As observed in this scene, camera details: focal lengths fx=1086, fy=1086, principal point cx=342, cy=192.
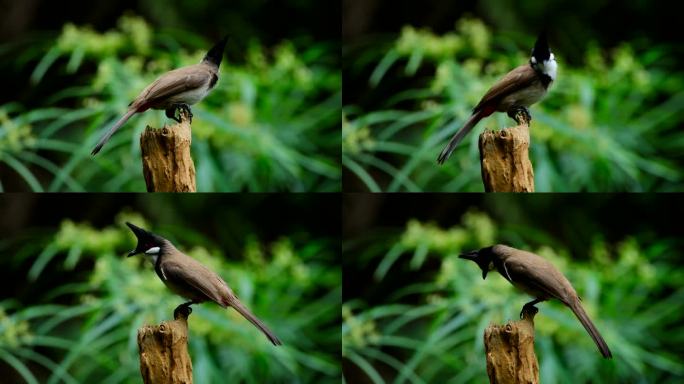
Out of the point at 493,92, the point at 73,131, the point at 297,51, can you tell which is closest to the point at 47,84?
the point at 73,131

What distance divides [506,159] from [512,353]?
583mm

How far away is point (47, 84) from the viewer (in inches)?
160

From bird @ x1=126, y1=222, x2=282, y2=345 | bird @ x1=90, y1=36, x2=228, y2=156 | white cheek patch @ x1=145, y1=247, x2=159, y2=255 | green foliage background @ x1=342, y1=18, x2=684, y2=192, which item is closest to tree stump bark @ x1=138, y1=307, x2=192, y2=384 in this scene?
bird @ x1=126, y1=222, x2=282, y2=345

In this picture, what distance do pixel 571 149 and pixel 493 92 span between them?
27.9 inches

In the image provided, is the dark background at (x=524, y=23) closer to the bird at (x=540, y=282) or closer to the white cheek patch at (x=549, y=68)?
the white cheek patch at (x=549, y=68)

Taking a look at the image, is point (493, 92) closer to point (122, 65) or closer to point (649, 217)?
point (649, 217)

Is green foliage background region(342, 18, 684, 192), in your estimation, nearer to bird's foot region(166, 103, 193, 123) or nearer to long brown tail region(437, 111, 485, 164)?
long brown tail region(437, 111, 485, 164)

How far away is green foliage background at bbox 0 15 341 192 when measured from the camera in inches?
159

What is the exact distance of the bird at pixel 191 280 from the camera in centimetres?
336

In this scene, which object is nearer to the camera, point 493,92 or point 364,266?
point 493,92

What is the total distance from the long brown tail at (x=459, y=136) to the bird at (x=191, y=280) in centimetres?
89

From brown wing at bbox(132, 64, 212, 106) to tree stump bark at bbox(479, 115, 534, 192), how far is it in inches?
36.6

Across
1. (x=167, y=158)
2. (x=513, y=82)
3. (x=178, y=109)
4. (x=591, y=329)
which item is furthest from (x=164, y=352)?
(x=513, y=82)

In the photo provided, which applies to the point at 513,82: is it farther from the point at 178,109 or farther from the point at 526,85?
the point at 178,109
